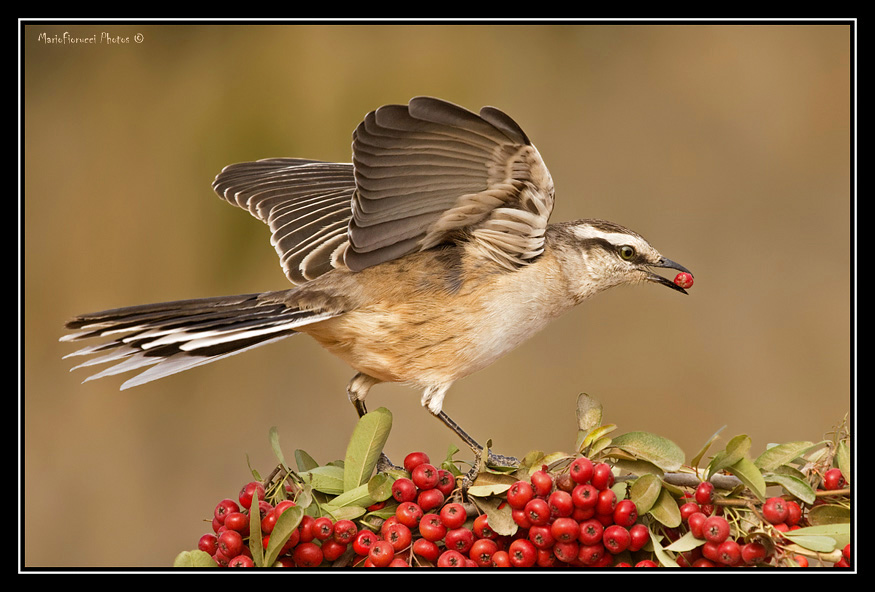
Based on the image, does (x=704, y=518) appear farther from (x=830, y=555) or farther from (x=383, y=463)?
(x=383, y=463)

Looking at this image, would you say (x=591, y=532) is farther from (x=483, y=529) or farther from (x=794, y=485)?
(x=794, y=485)

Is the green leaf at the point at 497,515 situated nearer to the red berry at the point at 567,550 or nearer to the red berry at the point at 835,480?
the red berry at the point at 567,550

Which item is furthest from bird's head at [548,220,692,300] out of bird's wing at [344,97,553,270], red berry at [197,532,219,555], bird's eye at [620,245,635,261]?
red berry at [197,532,219,555]

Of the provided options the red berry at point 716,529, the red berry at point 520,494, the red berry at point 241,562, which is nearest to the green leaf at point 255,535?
the red berry at point 241,562

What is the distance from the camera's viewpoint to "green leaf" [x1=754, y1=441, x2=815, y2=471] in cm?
135

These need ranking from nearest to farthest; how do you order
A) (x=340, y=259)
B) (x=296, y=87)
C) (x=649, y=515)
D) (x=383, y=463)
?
(x=649, y=515), (x=383, y=463), (x=340, y=259), (x=296, y=87)

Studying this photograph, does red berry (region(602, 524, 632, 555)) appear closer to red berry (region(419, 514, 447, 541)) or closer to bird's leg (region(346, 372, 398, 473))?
red berry (region(419, 514, 447, 541))

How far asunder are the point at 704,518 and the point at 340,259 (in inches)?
42.4

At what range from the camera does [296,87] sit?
3570mm

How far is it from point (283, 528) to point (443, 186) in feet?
2.49

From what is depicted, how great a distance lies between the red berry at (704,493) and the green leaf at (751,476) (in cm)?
5

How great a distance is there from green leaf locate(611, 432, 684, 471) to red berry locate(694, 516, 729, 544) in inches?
4.1

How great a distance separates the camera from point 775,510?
1.26m
